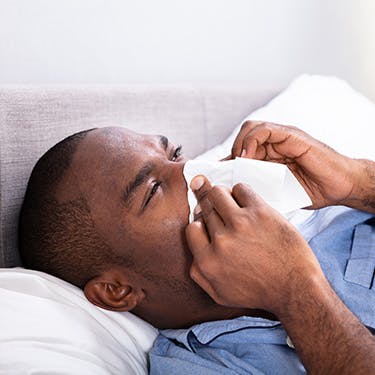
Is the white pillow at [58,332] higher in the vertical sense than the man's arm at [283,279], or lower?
lower

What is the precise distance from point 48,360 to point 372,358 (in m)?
0.52

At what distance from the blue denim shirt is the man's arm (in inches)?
7.6

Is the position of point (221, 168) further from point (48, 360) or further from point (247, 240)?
point (48, 360)

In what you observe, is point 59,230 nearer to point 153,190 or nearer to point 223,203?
point 153,190

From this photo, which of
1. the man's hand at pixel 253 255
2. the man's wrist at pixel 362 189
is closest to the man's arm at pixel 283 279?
the man's hand at pixel 253 255

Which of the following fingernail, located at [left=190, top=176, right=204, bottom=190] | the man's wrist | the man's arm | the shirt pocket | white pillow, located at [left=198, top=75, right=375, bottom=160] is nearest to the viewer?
the man's arm

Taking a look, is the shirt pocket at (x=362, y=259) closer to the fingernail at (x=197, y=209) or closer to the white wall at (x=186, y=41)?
the fingernail at (x=197, y=209)

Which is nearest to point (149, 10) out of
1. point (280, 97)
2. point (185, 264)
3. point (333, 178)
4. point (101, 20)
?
point (101, 20)

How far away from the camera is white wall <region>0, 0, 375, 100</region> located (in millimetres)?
1478

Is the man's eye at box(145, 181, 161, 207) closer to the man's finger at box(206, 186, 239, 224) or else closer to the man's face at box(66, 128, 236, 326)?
the man's face at box(66, 128, 236, 326)

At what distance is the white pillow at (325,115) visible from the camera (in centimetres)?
168

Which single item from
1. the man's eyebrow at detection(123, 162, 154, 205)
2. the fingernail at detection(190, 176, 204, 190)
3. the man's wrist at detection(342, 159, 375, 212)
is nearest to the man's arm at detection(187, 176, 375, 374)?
the fingernail at detection(190, 176, 204, 190)

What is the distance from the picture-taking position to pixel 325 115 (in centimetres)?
174

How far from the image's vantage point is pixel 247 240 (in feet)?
2.89
